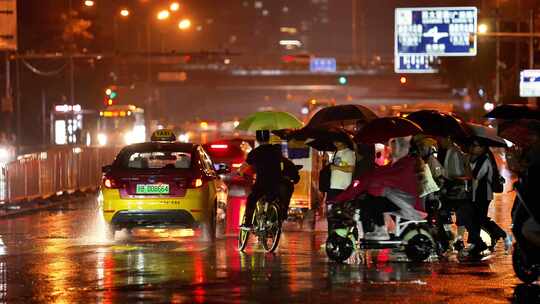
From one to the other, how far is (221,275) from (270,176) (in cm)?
327

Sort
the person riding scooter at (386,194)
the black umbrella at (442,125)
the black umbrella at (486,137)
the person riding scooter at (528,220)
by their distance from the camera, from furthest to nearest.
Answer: the black umbrella at (486,137) → the black umbrella at (442,125) → the person riding scooter at (386,194) → the person riding scooter at (528,220)

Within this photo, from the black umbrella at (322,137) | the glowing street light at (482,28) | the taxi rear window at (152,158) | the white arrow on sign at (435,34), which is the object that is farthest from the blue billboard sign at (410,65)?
the black umbrella at (322,137)

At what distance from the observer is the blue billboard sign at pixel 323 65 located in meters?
104

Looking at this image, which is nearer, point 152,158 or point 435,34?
point 152,158

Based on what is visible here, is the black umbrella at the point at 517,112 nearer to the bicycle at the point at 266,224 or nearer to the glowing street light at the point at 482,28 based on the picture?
the bicycle at the point at 266,224

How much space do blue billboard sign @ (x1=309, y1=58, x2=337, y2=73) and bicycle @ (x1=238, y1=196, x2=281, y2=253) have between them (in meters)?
86.4

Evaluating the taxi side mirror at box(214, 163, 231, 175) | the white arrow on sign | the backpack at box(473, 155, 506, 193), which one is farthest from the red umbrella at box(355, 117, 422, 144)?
the white arrow on sign

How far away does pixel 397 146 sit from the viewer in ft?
53.7

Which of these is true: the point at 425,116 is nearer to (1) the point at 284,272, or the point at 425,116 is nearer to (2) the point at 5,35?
(1) the point at 284,272

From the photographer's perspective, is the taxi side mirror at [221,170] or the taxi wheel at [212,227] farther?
the taxi side mirror at [221,170]

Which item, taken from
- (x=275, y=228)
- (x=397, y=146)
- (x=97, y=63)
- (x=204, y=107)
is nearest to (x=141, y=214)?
(x=275, y=228)

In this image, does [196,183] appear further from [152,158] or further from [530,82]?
[530,82]

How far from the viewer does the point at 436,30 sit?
49812 millimetres

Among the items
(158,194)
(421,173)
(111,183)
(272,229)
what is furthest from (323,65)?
(421,173)
